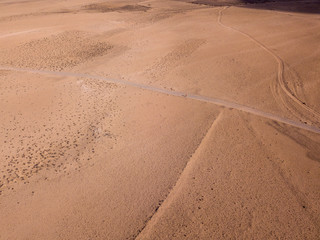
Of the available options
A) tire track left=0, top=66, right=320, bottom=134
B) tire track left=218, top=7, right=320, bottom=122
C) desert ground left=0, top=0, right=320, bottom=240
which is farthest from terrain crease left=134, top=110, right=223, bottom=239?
tire track left=218, top=7, right=320, bottom=122

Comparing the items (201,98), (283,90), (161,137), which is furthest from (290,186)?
(283,90)

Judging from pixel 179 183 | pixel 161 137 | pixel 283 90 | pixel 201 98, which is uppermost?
pixel 283 90

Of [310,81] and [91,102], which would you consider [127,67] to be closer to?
[91,102]

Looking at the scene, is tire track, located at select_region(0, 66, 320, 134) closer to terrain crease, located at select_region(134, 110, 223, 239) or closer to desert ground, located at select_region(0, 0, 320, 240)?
desert ground, located at select_region(0, 0, 320, 240)

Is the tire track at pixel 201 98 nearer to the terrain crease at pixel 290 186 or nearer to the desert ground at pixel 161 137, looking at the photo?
the desert ground at pixel 161 137

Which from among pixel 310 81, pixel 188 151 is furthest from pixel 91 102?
pixel 310 81

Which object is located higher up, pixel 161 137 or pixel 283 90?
pixel 283 90

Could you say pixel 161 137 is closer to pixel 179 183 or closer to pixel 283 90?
pixel 179 183

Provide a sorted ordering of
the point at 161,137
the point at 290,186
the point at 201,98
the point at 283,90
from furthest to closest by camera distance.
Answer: the point at 283,90, the point at 201,98, the point at 161,137, the point at 290,186
